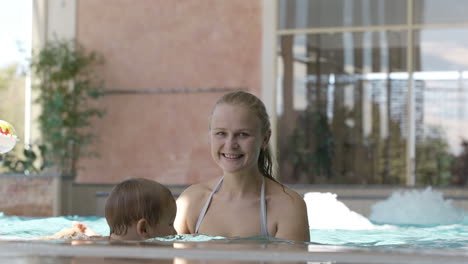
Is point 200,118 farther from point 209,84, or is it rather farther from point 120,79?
point 120,79

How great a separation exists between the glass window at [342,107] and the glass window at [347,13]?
21 centimetres

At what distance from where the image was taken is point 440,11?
1222cm

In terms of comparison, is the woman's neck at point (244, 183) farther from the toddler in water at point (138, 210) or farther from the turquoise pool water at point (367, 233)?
the turquoise pool water at point (367, 233)

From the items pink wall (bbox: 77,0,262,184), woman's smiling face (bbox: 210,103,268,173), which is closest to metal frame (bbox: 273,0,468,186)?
pink wall (bbox: 77,0,262,184)

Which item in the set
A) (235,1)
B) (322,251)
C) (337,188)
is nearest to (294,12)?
(235,1)

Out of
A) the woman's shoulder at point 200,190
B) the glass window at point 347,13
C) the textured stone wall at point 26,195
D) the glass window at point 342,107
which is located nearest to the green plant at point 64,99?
the textured stone wall at point 26,195

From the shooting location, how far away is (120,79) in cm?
1340

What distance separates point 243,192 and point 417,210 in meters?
5.31

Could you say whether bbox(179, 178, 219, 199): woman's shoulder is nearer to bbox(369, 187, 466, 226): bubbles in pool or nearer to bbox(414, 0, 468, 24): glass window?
bbox(369, 187, 466, 226): bubbles in pool

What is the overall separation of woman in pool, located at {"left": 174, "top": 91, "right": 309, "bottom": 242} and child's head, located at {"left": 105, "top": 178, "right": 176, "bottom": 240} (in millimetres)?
351

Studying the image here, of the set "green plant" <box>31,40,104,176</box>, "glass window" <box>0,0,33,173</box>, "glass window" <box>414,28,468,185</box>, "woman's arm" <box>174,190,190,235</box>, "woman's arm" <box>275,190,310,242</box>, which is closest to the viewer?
"woman's arm" <box>275,190,310,242</box>

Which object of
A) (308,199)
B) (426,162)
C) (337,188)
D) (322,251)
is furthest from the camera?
(426,162)

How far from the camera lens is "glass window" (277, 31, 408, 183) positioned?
12.2 m

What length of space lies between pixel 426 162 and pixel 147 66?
200 inches
